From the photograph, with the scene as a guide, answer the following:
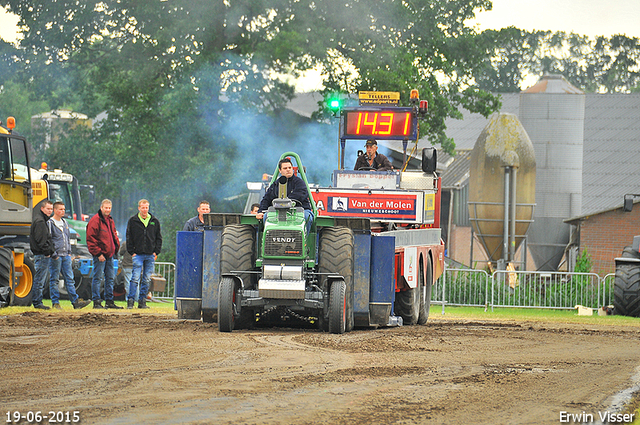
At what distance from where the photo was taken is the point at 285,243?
1176cm

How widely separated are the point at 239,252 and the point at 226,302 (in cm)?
69

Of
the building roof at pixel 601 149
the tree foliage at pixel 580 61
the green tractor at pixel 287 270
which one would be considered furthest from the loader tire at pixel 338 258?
the tree foliage at pixel 580 61

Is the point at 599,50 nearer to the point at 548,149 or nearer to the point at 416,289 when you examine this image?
the point at 548,149

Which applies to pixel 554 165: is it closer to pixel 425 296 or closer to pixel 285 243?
pixel 425 296

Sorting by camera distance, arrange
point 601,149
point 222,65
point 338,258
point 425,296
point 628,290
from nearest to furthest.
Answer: point 338,258 < point 425,296 < point 628,290 < point 222,65 < point 601,149

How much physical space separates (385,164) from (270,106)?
16029 mm

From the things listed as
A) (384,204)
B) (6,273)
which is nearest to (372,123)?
(384,204)

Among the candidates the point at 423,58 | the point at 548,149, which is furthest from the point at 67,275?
the point at 548,149

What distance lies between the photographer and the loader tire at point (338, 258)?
39.8ft

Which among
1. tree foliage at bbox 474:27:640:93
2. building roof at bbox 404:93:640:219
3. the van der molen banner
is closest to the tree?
building roof at bbox 404:93:640:219

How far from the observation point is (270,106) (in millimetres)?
31641

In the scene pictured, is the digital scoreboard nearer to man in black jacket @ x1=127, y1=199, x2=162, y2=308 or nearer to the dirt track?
man in black jacket @ x1=127, y1=199, x2=162, y2=308

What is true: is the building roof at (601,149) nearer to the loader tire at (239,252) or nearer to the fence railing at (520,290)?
the fence railing at (520,290)

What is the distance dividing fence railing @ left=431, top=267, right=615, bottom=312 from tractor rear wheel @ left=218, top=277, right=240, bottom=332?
34.1 ft
